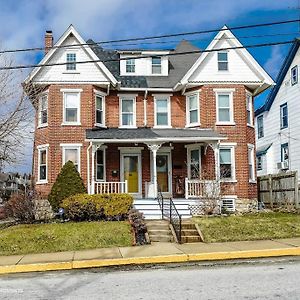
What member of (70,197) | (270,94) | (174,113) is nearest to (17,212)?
(70,197)

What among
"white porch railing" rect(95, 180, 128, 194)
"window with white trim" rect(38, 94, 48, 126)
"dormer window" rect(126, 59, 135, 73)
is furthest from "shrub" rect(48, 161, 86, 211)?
"dormer window" rect(126, 59, 135, 73)

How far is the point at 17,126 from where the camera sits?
21.0m

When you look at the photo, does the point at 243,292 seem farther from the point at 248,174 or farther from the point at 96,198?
the point at 248,174

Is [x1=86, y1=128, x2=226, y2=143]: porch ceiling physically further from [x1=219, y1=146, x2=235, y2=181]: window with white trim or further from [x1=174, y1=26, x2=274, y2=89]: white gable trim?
[x1=174, y1=26, x2=274, y2=89]: white gable trim

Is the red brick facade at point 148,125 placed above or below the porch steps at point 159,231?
above

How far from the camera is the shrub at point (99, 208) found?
17641 millimetres

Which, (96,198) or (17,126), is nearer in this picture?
(96,198)

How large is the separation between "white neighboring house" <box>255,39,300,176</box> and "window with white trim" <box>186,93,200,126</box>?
9.08 m

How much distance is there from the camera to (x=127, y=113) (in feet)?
80.7

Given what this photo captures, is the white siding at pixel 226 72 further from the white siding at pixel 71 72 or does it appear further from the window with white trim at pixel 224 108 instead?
the white siding at pixel 71 72

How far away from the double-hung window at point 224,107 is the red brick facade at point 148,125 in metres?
0.23

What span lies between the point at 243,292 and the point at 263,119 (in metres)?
29.5

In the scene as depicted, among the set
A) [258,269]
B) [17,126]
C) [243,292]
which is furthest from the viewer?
[17,126]

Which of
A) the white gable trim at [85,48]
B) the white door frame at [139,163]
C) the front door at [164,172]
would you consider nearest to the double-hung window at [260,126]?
the front door at [164,172]
